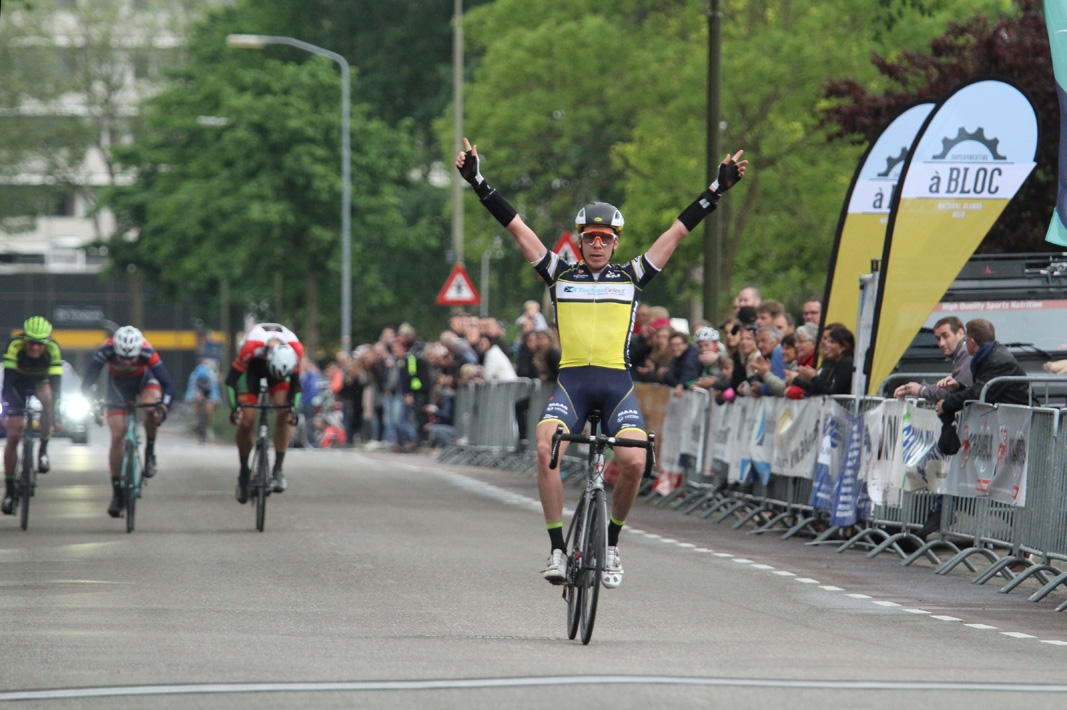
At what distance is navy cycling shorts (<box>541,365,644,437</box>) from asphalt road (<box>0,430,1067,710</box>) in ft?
3.55

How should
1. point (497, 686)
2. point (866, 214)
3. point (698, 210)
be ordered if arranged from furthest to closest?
point (866, 214) → point (698, 210) → point (497, 686)

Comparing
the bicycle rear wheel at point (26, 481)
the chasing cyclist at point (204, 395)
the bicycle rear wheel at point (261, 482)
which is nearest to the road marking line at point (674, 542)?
the bicycle rear wheel at point (261, 482)

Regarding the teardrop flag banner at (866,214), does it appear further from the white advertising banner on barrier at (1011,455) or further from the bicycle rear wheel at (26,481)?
the bicycle rear wheel at (26,481)

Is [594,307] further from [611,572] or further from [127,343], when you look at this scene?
[127,343]

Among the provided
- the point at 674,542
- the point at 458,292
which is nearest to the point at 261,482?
the point at 674,542

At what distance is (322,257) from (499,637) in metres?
43.3

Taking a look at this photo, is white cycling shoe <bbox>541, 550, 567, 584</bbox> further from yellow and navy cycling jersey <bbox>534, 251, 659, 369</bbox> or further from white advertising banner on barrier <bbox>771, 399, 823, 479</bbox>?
white advertising banner on barrier <bbox>771, 399, 823, 479</bbox>

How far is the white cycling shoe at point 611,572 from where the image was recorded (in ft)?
32.9

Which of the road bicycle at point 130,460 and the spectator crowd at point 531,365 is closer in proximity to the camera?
the road bicycle at point 130,460

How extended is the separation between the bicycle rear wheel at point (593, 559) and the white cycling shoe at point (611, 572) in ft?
0.13

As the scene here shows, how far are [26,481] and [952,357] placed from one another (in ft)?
25.4

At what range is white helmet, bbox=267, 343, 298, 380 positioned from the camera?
17.2m

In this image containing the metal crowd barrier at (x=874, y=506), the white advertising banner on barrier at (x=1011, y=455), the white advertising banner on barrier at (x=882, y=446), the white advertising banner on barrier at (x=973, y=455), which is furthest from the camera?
the white advertising banner on barrier at (x=882, y=446)

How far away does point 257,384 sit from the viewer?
17.8 m
